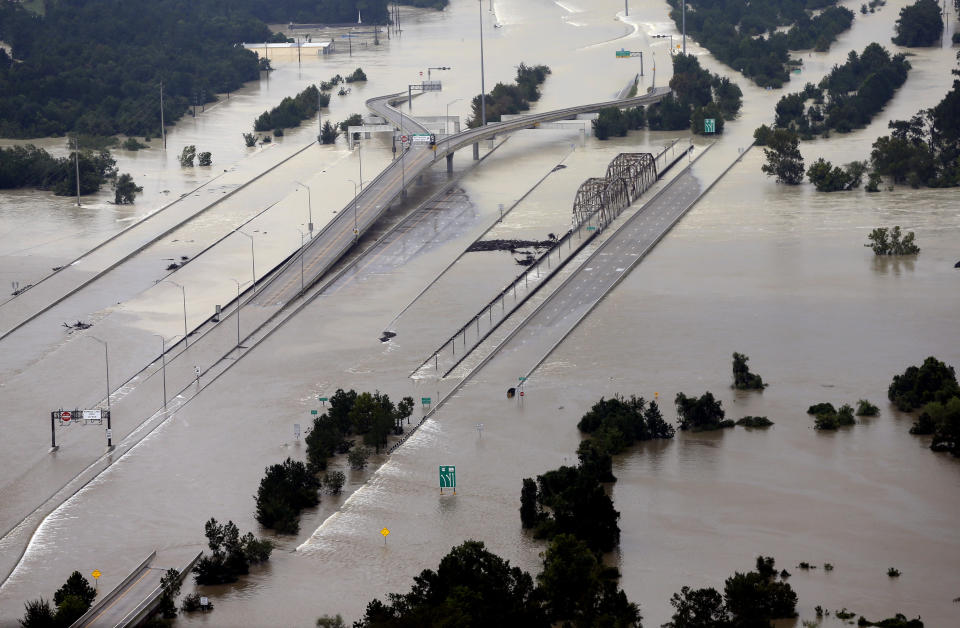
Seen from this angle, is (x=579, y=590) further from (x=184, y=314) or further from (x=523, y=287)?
(x=184, y=314)

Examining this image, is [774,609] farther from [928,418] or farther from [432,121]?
[432,121]

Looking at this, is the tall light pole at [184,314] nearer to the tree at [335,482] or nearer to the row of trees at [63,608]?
the tree at [335,482]

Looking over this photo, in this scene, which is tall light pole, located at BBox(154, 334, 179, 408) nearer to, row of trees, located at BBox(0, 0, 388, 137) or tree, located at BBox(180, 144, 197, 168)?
tree, located at BBox(180, 144, 197, 168)

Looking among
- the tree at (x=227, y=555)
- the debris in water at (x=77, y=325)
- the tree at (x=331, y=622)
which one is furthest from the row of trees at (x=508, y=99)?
the tree at (x=331, y=622)

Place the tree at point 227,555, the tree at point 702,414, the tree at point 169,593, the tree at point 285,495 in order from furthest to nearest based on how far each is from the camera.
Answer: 1. the tree at point 702,414
2. the tree at point 285,495
3. the tree at point 227,555
4. the tree at point 169,593

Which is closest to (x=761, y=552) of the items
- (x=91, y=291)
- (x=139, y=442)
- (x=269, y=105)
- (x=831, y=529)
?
(x=831, y=529)

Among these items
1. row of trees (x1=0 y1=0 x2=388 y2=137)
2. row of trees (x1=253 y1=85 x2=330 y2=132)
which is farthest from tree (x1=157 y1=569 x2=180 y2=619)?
row of trees (x1=0 y1=0 x2=388 y2=137)
